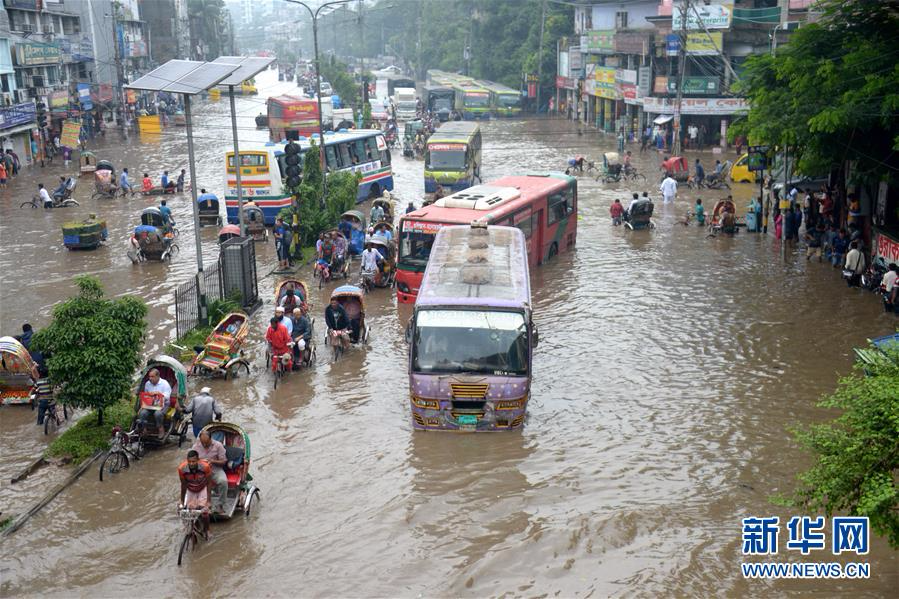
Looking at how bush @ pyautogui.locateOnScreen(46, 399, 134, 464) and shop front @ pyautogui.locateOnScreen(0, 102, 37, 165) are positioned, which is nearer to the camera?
bush @ pyautogui.locateOnScreen(46, 399, 134, 464)

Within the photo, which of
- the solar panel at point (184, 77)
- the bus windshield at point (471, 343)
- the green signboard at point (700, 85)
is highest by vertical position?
the solar panel at point (184, 77)

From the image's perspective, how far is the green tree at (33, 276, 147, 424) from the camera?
13539 mm

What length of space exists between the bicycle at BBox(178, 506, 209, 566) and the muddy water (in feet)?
0.66

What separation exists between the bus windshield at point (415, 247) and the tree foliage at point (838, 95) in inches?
319

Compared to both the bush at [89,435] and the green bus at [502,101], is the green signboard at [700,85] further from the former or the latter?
the bush at [89,435]

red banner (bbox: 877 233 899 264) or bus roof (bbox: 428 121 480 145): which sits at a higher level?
bus roof (bbox: 428 121 480 145)

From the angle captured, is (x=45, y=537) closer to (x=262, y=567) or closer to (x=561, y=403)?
(x=262, y=567)

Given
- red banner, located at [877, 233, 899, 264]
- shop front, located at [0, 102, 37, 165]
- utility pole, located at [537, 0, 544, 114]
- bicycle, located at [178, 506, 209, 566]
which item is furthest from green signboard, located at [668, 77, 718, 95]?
bicycle, located at [178, 506, 209, 566]

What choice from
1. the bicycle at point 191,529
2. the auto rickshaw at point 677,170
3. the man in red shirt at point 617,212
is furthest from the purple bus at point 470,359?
the auto rickshaw at point 677,170

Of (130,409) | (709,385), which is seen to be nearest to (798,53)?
(709,385)

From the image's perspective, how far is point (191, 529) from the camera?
1087 centimetres

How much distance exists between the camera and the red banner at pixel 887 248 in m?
20.8

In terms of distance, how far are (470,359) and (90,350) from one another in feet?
17.9

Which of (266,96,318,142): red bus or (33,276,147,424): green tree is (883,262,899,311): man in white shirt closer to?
(33,276,147,424): green tree
